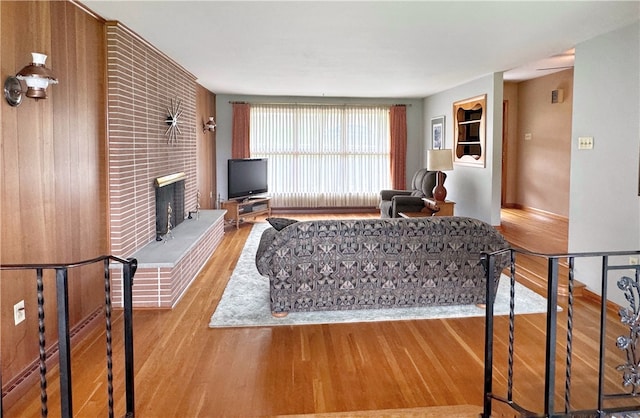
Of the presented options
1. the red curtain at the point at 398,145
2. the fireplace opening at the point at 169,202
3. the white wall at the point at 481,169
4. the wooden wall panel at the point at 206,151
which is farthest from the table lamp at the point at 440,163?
the wooden wall panel at the point at 206,151

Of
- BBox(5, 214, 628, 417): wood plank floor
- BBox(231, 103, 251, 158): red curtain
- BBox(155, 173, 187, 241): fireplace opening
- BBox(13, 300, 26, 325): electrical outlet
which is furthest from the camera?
BBox(231, 103, 251, 158): red curtain

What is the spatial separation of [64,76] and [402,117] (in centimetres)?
742

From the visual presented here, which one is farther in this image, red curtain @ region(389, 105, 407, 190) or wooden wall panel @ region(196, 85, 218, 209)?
red curtain @ region(389, 105, 407, 190)

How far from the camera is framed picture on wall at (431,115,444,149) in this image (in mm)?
8796

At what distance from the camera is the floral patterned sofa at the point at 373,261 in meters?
3.54

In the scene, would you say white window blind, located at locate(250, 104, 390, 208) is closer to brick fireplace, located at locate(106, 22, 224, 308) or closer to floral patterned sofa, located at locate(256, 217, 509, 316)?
brick fireplace, located at locate(106, 22, 224, 308)

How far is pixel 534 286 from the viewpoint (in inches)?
182

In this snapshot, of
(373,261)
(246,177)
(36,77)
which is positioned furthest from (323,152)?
(36,77)

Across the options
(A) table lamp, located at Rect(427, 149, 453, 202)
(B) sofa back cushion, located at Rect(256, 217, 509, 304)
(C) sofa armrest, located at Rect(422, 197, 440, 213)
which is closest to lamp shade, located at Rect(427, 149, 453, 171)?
(A) table lamp, located at Rect(427, 149, 453, 202)

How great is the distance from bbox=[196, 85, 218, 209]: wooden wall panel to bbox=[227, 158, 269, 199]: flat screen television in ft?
1.55

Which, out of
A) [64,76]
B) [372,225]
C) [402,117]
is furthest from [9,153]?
[402,117]

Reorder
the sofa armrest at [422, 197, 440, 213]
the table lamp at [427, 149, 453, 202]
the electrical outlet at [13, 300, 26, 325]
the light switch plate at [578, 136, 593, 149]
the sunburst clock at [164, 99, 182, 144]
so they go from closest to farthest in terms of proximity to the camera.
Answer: the electrical outlet at [13, 300, 26, 325]
the light switch plate at [578, 136, 593, 149]
the sunburst clock at [164, 99, 182, 144]
the sofa armrest at [422, 197, 440, 213]
the table lamp at [427, 149, 453, 202]

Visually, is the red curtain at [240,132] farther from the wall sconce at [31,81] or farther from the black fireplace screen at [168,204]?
the wall sconce at [31,81]

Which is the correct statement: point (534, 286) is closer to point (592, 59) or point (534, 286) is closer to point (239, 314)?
point (592, 59)
